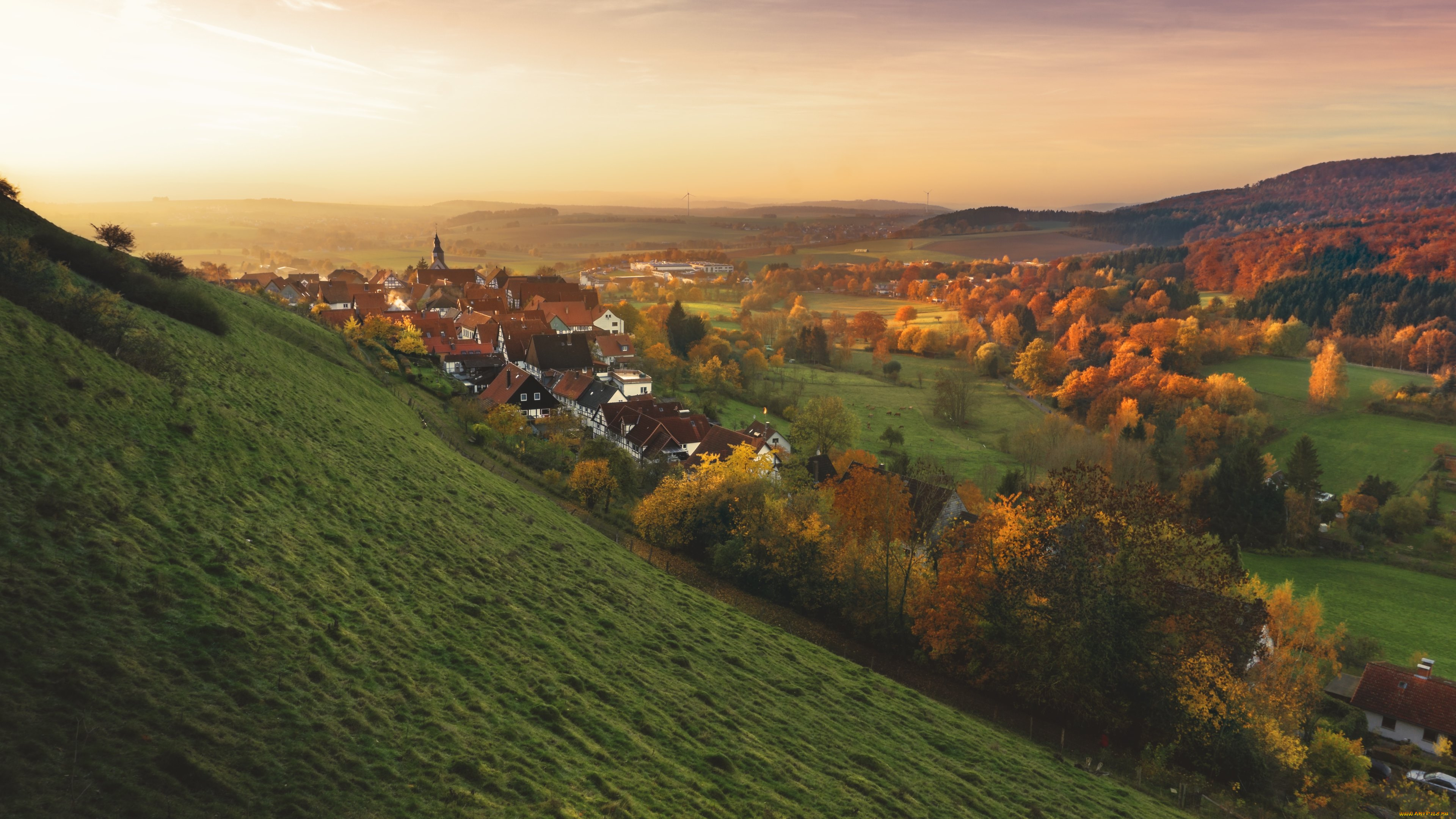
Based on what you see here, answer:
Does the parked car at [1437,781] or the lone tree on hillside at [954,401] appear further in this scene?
the lone tree on hillside at [954,401]

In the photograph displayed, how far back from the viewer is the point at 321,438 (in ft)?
68.1

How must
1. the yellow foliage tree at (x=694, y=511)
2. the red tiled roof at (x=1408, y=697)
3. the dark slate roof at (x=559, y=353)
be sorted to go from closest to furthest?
the red tiled roof at (x=1408, y=697) → the yellow foliage tree at (x=694, y=511) → the dark slate roof at (x=559, y=353)

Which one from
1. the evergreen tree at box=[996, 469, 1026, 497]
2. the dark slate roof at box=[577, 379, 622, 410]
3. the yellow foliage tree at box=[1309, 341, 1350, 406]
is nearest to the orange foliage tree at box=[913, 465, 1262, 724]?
the evergreen tree at box=[996, 469, 1026, 497]

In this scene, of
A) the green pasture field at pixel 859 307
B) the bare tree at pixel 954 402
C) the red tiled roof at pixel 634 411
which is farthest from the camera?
the green pasture field at pixel 859 307

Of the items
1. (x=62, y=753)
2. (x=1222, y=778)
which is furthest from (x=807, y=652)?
(x=62, y=753)

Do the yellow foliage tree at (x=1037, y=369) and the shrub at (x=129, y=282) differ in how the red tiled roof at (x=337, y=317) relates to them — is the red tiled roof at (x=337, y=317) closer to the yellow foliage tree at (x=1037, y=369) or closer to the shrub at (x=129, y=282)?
the shrub at (x=129, y=282)

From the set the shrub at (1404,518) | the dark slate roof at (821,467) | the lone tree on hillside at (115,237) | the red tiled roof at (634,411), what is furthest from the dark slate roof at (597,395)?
the shrub at (1404,518)

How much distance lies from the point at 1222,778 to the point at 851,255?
163 meters

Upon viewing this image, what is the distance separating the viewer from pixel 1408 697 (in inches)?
1119

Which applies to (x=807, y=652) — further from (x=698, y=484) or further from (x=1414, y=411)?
(x=1414, y=411)

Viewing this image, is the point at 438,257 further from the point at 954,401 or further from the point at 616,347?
the point at 954,401

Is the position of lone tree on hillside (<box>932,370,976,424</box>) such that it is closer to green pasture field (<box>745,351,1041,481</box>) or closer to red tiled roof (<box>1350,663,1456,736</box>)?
green pasture field (<box>745,351,1041,481</box>)

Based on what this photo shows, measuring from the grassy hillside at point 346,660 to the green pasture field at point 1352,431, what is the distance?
188 ft

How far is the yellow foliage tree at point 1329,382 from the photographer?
69.7m
